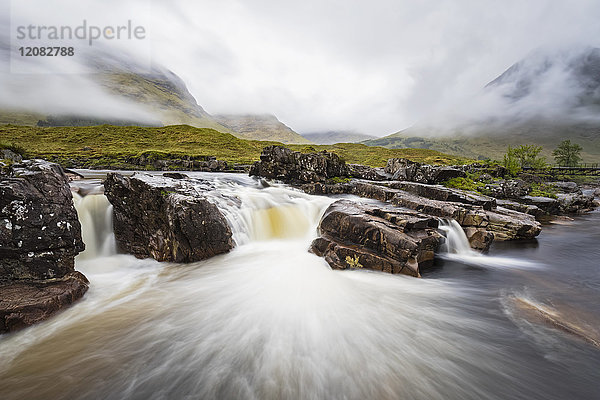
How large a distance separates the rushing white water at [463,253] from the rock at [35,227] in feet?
38.2

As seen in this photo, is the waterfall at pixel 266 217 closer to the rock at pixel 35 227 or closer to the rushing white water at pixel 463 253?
the rock at pixel 35 227

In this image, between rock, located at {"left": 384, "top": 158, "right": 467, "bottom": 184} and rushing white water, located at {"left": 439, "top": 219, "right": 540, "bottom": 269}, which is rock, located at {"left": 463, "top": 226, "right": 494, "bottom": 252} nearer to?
rushing white water, located at {"left": 439, "top": 219, "right": 540, "bottom": 269}

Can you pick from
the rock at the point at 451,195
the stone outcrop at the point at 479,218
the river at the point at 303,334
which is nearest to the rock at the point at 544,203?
the rock at the point at 451,195

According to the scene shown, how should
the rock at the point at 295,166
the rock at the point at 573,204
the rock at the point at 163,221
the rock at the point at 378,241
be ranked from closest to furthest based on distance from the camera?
the rock at the point at 378,241, the rock at the point at 163,221, the rock at the point at 573,204, the rock at the point at 295,166

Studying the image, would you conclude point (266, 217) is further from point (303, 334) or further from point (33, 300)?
point (33, 300)

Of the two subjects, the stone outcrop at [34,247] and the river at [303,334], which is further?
the stone outcrop at [34,247]

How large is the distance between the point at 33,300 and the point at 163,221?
362 centimetres

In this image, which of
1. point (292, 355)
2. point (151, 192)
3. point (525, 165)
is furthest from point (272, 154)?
point (525, 165)

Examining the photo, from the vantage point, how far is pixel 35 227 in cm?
480

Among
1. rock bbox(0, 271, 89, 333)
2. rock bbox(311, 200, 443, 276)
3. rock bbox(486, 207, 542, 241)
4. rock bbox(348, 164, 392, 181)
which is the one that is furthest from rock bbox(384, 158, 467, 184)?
rock bbox(0, 271, 89, 333)

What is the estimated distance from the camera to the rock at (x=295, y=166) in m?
22.0

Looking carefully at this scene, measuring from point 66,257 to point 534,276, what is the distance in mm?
13123

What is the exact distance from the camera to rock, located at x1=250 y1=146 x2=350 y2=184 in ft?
72.3

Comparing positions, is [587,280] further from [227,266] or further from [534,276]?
[227,266]
